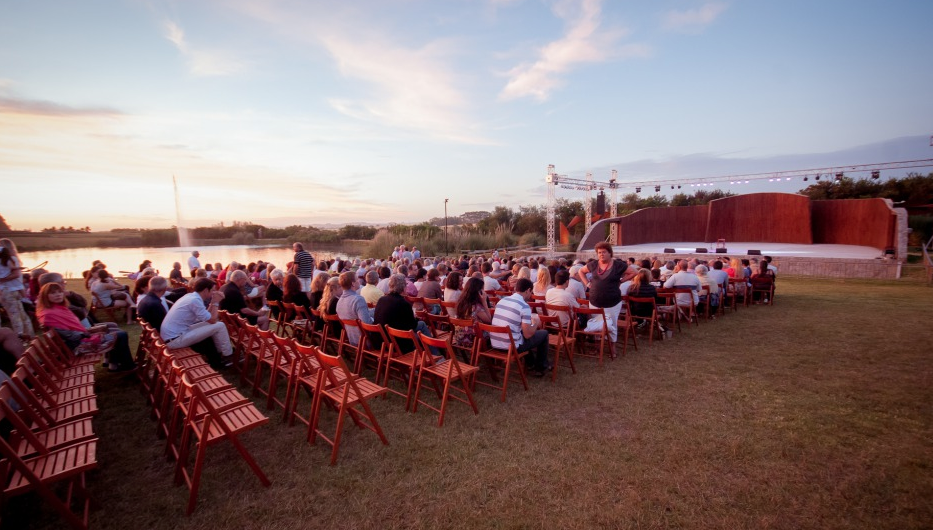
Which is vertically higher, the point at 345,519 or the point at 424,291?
the point at 424,291

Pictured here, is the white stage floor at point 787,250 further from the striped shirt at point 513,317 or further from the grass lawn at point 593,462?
the striped shirt at point 513,317

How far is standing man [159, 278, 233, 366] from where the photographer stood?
4.19 m

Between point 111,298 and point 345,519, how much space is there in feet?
26.3

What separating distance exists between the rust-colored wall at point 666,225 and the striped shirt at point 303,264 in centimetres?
1942

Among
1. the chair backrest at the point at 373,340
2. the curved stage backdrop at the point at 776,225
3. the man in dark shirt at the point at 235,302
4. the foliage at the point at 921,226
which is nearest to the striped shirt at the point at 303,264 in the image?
the man in dark shirt at the point at 235,302

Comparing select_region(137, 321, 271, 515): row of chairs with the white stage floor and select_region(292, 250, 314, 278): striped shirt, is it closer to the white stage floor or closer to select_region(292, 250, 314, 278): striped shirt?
select_region(292, 250, 314, 278): striped shirt

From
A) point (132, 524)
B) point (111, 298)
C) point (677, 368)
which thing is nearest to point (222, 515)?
point (132, 524)

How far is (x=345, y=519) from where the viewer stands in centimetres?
227

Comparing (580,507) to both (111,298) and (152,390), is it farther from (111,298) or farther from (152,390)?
(111,298)

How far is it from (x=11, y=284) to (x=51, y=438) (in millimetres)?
4616

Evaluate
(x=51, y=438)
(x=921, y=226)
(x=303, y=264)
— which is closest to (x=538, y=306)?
(x=51, y=438)

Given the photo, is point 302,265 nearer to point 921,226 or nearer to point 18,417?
point 18,417

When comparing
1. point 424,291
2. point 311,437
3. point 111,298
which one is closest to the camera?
point 311,437

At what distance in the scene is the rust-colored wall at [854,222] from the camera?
52.2 ft
